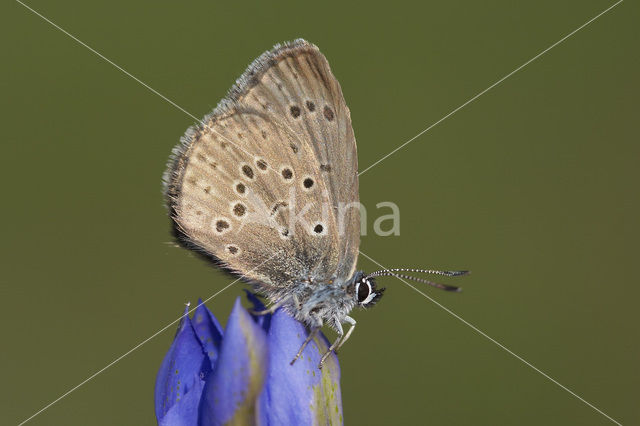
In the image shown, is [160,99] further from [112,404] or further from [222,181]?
[222,181]

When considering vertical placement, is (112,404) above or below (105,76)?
below

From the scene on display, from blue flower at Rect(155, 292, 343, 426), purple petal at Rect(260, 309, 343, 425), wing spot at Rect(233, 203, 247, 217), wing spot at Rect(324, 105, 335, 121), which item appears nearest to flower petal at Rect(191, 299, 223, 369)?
blue flower at Rect(155, 292, 343, 426)

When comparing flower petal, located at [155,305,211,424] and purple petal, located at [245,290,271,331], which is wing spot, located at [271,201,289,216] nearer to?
purple petal, located at [245,290,271,331]

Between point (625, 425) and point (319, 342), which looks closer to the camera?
point (319, 342)

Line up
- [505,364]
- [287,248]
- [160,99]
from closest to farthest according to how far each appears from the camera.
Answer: [287,248]
[505,364]
[160,99]

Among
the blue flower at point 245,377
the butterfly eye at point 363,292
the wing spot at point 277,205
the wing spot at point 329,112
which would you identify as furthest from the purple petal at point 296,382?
the wing spot at point 329,112

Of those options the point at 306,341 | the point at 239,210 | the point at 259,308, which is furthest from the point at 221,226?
the point at 306,341

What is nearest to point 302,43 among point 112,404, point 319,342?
point 319,342
